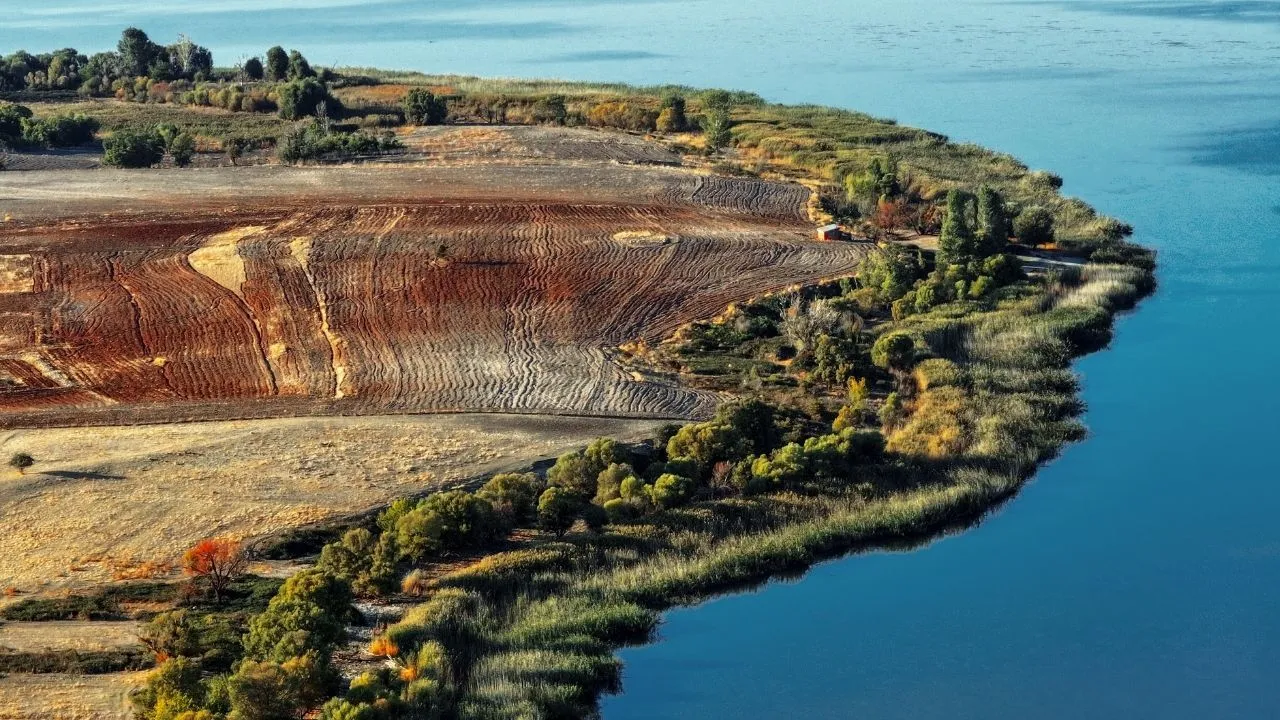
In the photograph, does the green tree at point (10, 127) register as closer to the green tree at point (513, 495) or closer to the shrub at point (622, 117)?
the shrub at point (622, 117)

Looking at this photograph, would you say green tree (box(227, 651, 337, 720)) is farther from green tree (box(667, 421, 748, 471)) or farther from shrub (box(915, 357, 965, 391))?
shrub (box(915, 357, 965, 391))

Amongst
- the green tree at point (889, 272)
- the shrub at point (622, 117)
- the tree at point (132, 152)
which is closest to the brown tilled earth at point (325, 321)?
the green tree at point (889, 272)

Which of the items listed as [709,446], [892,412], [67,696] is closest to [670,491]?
[709,446]

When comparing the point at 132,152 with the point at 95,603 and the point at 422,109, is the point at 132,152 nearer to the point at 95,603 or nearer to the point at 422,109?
the point at 422,109

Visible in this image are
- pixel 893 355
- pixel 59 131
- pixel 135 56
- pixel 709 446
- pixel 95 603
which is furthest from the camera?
pixel 135 56

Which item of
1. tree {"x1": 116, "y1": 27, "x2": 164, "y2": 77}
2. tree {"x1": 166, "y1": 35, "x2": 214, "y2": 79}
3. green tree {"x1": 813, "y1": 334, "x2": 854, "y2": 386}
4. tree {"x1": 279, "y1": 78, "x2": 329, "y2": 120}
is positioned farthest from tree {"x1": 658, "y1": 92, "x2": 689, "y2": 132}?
green tree {"x1": 813, "y1": 334, "x2": 854, "y2": 386}
